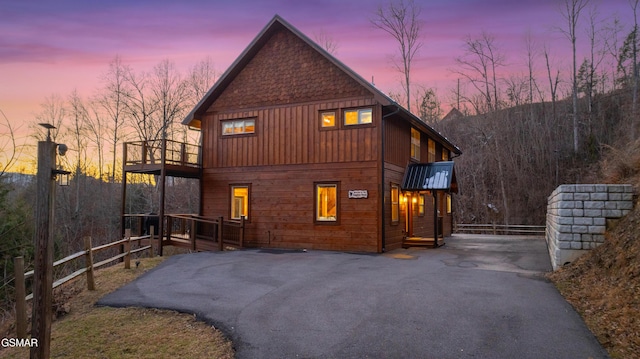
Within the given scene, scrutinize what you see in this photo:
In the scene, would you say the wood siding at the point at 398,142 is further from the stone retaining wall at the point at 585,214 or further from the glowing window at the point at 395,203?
the stone retaining wall at the point at 585,214

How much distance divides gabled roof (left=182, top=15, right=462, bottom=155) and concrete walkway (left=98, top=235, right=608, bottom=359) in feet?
19.5

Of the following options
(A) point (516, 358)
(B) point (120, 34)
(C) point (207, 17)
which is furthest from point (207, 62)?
(A) point (516, 358)

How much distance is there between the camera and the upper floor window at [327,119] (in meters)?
15.4

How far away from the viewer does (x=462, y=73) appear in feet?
112

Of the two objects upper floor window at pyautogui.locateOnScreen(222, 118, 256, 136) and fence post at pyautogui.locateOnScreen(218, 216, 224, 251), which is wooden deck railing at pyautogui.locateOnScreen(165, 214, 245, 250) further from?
upper floor window at pyautogui.locateOnScreen(222, 118, 256, 136)

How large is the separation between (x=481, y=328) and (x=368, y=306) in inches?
75.9

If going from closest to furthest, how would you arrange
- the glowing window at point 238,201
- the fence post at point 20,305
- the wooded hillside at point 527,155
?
the fence post at point 20,305
the glowing window at point 238,201
the wooded hillside at point 527,155

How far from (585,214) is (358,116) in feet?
26.8

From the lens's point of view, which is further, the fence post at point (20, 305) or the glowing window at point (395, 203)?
the glowing window at point (395, 203)

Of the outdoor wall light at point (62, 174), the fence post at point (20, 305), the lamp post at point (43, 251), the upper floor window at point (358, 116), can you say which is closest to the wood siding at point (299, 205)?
the upper floor window at point (358, 116)

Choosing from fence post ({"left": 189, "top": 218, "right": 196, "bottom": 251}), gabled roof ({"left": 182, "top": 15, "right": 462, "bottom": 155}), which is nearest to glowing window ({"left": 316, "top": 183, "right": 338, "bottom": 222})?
gabled roof ({"left": 182, "top": 15, "right": 462, "bottom": 155})

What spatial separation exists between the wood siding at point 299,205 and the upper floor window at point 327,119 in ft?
5.32

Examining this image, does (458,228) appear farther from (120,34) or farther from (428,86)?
(120,34)

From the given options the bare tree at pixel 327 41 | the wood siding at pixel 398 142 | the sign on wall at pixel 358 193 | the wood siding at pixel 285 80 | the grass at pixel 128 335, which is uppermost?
the bare tree at pixel 327 41
